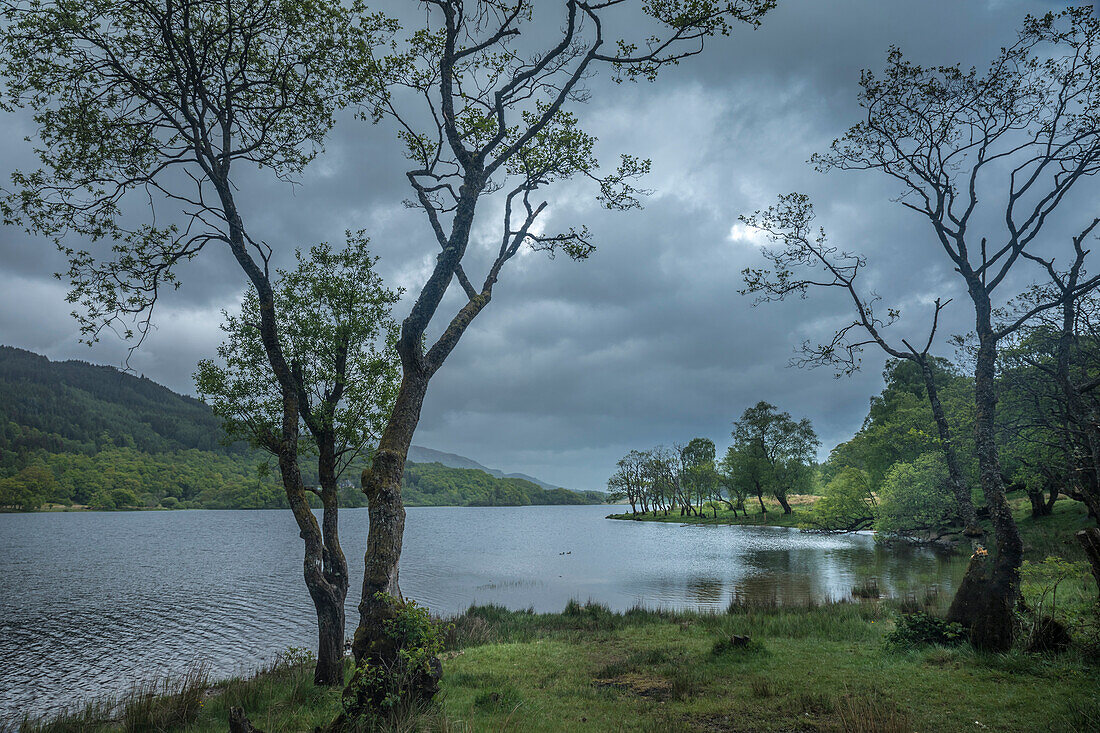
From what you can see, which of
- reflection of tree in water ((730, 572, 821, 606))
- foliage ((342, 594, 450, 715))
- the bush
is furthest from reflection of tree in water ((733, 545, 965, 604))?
foliage ((342, 594, 450, 715))

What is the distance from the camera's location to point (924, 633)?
1073cm

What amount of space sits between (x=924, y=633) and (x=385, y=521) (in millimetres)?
11697

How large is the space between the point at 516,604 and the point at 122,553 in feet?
157

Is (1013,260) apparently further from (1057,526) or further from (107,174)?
(1057,526)

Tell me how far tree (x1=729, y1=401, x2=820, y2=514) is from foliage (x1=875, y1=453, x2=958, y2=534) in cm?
3713

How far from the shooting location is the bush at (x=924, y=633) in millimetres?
10305

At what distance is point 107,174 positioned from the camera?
9.94 metres

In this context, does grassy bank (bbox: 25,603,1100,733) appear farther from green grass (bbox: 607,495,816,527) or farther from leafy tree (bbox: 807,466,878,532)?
green grass (bbox: 607,495,816,527)

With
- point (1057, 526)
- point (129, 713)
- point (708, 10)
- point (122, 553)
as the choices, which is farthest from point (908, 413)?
point (122, 553)

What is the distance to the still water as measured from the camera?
18.2m

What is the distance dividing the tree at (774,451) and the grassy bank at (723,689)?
69561mm

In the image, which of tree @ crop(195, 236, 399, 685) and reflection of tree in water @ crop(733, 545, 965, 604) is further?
reflection of tree in water @ crop(733, 545, 965, 604)

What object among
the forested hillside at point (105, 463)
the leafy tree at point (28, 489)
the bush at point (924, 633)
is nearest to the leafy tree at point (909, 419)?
the bush at point (924, 633)

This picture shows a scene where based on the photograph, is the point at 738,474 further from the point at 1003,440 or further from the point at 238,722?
the point at 238,722
